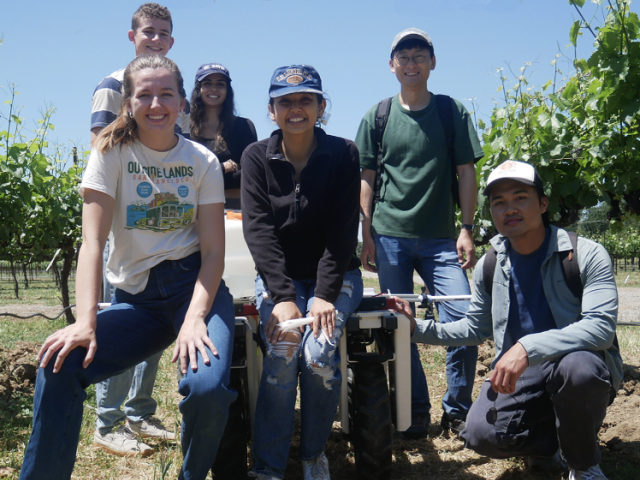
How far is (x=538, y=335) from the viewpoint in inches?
95.7

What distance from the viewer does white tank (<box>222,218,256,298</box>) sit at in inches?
135

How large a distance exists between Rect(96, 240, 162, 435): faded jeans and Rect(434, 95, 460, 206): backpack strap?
2.17 metres

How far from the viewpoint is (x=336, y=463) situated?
3031 mm

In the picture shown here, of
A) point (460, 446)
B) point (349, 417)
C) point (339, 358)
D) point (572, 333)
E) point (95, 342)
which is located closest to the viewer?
point (95, 342)

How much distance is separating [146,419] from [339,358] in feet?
4.83

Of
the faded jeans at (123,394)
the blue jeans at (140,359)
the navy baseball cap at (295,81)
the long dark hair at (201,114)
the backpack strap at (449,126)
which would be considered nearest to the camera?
the blue jeans at (140,359)

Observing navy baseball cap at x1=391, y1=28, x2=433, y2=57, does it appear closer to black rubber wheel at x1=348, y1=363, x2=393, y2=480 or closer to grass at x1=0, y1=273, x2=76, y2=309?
black rubber wheel at x1=348, y1=363, x2=393, y2=480

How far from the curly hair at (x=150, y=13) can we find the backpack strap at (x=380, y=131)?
1461mm

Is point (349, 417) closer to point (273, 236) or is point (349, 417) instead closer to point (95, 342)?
point (273, 236)

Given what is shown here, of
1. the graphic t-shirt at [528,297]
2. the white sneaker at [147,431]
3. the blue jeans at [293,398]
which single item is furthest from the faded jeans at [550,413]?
the white sneaker at [147,431]

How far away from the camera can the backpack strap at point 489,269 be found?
9.40 ft

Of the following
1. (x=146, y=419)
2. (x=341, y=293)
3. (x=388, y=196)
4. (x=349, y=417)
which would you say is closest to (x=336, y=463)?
(x=349, y=417)

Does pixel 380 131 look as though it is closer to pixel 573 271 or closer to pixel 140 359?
pixel 573 271

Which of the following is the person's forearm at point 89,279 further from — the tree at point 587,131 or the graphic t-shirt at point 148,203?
the tree at point 587,131
